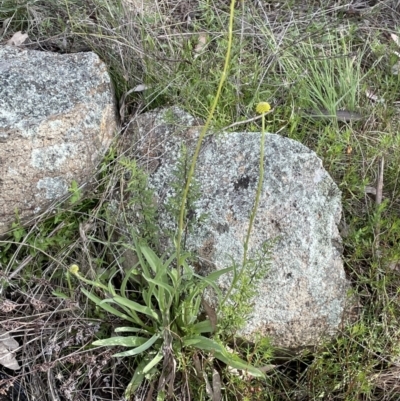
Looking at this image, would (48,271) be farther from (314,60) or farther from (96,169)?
(314,60)

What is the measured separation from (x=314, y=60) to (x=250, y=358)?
152cm

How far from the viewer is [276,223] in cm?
201

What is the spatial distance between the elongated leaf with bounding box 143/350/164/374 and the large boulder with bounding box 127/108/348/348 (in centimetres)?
32

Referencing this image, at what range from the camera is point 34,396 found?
186 cm

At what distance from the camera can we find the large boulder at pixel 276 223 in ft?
6.36

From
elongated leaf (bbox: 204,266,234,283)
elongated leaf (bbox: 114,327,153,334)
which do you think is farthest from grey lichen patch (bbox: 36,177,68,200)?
elongated leaf (bbox: 204,266,234,283)

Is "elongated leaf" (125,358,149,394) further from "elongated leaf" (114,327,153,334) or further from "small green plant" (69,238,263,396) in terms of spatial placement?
"elongated leaf" (114,327,153,334)

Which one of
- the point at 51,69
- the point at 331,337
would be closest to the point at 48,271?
the point at 51,69

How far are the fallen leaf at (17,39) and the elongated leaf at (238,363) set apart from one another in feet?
5.66

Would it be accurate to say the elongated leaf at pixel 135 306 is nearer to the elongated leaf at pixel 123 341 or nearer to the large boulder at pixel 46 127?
the elongated leaf at pixel 123 341

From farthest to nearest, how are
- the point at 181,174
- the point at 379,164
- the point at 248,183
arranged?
1. the point at 379,164
2. the point at 248,183
3. the point at 181,174

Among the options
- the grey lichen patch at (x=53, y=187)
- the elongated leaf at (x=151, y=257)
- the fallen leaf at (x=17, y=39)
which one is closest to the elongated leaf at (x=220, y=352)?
the elongated leaf at (x=151, y=257)

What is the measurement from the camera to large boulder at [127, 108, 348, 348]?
194 centimetres

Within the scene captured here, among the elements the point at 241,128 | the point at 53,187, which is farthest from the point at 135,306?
the point at 241,128
